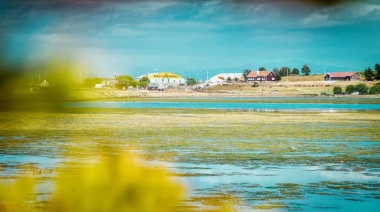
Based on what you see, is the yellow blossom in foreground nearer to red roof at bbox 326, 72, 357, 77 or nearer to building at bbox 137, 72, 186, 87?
red roof at bbox 326, 72, 357, 77

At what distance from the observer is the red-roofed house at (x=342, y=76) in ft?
322

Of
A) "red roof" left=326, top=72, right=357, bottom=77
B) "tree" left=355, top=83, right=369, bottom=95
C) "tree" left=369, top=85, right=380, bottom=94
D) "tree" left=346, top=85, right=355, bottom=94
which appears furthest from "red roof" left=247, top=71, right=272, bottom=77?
"tree" left=369, top=85, right=380, bottom=94

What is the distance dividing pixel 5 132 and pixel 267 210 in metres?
15.9

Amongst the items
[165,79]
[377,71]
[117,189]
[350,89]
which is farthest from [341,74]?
[117,189]

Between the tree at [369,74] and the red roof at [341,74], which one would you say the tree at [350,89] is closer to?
the tree at [369,74]

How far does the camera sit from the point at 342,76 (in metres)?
99.6

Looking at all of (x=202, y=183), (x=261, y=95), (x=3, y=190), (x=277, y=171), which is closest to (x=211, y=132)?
(x=277, y=171)

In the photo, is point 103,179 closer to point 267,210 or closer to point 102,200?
point 102,200

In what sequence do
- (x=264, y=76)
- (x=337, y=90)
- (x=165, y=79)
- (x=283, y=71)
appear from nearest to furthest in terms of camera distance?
(x=337, y=90), (x=264, y=76), (x=283, y=71), (x=165, y=79)

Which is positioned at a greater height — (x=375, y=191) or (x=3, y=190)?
(x=3, y=190)

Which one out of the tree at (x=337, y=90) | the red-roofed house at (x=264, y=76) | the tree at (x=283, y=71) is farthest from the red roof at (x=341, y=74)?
the tree at (x=283, y=71)

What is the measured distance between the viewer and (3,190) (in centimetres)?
334

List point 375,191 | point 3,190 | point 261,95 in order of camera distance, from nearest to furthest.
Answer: point 3,190
point 375,191
point 261,95

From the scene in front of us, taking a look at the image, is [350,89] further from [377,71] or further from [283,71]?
[283,71]
